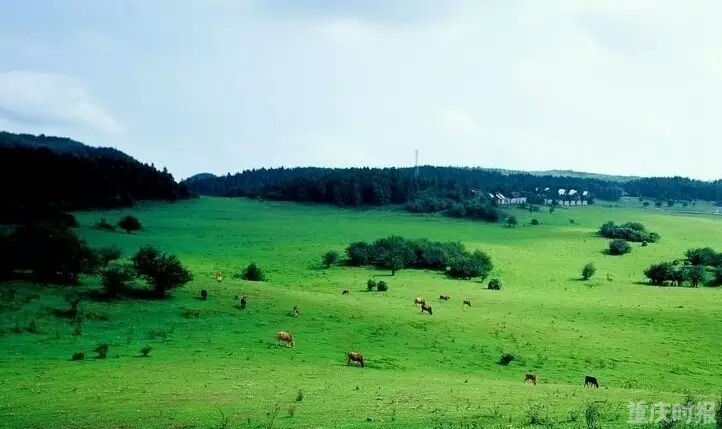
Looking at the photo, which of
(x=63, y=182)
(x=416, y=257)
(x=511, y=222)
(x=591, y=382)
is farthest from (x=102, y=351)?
(x=511, y=222)

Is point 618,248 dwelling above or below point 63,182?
below

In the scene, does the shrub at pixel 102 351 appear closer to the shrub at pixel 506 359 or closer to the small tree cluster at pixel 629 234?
the shrub at pixel 506 359

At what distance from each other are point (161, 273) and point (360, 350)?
19.4m

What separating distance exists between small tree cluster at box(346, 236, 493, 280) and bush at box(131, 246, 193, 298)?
3592cm

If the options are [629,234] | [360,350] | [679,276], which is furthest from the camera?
[629,234]

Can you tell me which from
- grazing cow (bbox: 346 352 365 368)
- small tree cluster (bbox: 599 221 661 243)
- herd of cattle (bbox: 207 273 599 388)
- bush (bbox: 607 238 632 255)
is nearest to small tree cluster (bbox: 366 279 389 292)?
herd of cattle (bbox: 207 273 599 388)

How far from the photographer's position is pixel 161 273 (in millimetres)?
49344

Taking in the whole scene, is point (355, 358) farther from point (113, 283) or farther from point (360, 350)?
point (113, 283)

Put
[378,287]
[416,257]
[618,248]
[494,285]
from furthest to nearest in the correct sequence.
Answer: [618,248], [416,257], [494,285], [378,287]

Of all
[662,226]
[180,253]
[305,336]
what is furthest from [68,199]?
[662,226]

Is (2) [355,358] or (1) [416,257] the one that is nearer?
(2) [355,358]

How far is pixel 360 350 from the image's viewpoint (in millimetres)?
39031

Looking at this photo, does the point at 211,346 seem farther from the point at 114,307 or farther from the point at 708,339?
the point at 708,339

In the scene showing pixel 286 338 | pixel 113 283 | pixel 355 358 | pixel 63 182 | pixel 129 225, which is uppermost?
pixel 63 182
